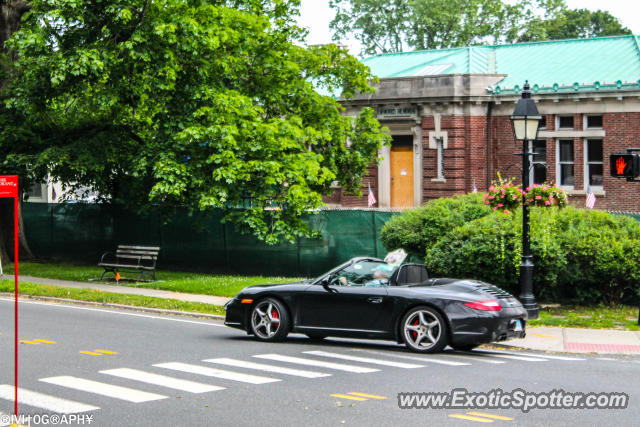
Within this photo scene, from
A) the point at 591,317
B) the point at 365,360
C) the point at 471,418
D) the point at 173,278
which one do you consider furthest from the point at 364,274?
the point at 173,278

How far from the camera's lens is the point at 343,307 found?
1262 cm

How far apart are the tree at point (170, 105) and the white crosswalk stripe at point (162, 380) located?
1138 cm

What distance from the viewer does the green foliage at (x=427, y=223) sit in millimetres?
19781

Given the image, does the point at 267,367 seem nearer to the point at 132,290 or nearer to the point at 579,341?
the point at 579,341

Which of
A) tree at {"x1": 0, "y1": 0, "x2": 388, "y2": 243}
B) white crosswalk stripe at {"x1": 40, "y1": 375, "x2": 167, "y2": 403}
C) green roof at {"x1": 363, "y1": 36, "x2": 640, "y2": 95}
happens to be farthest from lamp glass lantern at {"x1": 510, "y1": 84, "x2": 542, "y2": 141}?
green roof at {"x1": 363, "y1": 36, "x2": 640, "y2": 95}

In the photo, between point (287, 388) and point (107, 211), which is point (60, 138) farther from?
point (287, 388)

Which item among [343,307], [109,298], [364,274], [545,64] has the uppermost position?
[545,64]

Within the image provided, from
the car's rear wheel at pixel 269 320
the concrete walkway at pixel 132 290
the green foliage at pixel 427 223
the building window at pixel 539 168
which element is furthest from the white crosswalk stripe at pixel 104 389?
the building window at pixel 539 168

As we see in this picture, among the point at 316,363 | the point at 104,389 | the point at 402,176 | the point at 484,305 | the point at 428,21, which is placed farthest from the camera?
the point at 428,21

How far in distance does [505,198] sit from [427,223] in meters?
2.03

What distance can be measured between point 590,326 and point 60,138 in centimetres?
1679

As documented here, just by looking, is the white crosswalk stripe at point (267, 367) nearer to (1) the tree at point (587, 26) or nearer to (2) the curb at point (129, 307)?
(2) the curb at point (129, 307)

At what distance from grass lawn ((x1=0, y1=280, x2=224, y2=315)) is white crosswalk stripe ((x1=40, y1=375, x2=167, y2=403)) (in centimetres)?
737

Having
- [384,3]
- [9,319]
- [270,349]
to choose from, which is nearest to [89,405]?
[270,349]
